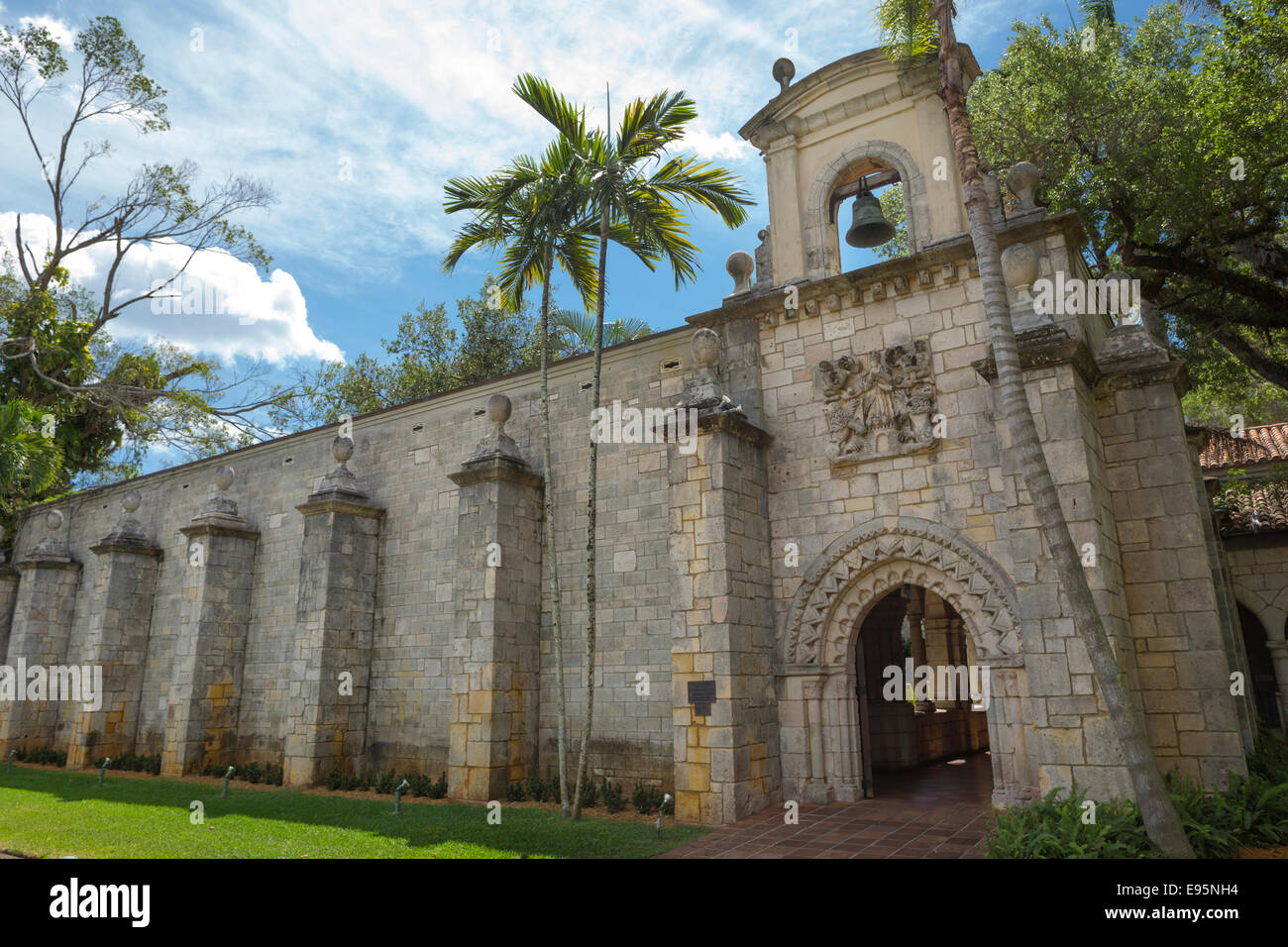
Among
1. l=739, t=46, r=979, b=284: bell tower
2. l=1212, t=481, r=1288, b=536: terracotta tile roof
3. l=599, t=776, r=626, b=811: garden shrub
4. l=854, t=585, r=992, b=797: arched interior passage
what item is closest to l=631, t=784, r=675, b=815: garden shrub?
l=599, t=776, r=626, b=811: garden shrub

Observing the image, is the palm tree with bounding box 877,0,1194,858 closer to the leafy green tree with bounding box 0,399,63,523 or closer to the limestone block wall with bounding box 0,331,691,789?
the limestone block wall with bounding box 0,331,691,789

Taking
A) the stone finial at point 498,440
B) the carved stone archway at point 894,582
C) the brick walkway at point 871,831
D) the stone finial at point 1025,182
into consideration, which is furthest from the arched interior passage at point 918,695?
the stone finial at point 498,440

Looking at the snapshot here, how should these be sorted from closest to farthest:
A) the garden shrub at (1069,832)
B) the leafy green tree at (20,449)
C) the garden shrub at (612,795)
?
the garden shrub at (1069,832), the garden shrub at (612,795), the leafy green tree at (20,449)

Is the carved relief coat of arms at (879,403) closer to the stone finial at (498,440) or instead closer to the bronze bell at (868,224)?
the bronze bell at (868,224)

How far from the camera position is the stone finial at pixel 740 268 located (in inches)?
467

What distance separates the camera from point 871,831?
835cm

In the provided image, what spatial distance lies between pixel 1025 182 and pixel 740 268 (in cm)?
396

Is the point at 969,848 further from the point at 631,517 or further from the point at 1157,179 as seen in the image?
the point at 1157,179

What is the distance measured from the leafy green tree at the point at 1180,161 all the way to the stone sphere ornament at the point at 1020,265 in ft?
16.6

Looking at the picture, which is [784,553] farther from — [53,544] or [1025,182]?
[53,544]

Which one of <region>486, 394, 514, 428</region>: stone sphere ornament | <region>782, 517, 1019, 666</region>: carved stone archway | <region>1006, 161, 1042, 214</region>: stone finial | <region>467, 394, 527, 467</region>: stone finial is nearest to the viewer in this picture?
<region>782, 517, 1019, 666</region>: carved stone archway

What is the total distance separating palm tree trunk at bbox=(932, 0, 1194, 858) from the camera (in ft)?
20.5

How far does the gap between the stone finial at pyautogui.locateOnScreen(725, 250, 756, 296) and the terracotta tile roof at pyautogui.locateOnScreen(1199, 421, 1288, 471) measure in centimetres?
1208

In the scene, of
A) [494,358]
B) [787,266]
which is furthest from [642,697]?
[494,358]
